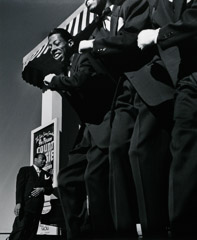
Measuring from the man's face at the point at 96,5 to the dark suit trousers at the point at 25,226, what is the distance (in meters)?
2.83

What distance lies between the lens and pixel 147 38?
1.56 meters

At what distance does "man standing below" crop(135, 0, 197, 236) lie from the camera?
127cm

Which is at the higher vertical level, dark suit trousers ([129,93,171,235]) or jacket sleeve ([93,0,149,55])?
jacket sleeve ([93,0,149,55])

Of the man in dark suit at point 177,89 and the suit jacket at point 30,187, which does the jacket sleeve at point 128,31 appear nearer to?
the man in dark suit at point 177,89

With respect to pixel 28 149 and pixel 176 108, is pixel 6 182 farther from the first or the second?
pixel 176 108

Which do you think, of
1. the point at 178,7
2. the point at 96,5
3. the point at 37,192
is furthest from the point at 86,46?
the point at 37,192

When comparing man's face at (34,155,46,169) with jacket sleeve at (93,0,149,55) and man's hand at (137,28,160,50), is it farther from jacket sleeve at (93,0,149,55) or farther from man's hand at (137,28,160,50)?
man's hand at (137,28,160,50)

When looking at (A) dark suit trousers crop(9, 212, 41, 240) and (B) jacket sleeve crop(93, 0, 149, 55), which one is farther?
(A) dark suit trousers crop(9, 212, 41, 240)

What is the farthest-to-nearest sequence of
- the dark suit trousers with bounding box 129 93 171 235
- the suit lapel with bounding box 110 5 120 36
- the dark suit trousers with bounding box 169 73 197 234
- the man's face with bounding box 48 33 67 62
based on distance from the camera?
1. the man's face with bounding box 48 33 67 62
2. the suit lapel with bounding box 110 5 120 36
3. the dark suit trousers with bounding box 129 93 171 235
4. the dark suit trousers with bounding box 169 73 197 234

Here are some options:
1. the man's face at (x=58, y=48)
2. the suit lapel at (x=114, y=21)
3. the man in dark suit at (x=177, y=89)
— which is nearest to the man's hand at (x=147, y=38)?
the man in dark suit at (x=177, y=89)

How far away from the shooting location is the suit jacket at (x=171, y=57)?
4.79ft

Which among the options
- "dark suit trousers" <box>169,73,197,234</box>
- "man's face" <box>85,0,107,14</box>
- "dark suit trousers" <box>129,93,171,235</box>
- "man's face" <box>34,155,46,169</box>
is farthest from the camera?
"man's face" <box>34,155,46,169</box>

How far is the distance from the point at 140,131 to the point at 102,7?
0.96 metres

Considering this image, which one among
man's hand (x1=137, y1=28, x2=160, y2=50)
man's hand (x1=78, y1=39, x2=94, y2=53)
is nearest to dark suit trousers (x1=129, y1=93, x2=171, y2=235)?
man's hand (x1=137, y1=28, x2=160, y2=50)
